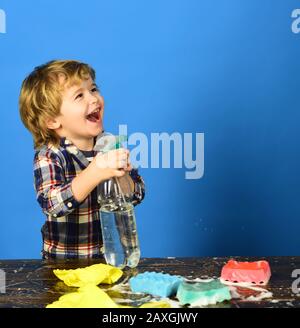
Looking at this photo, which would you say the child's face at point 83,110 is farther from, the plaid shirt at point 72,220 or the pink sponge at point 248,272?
the pink sponge at point 248,272

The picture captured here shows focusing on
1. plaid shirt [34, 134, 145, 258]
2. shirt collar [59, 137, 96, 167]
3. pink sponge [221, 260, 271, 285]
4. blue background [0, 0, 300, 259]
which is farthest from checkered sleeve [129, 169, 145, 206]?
blue background [0, 0, 300, 259]

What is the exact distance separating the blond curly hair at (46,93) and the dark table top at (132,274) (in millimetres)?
413

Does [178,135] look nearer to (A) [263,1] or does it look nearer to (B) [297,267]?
(A) [263,1]

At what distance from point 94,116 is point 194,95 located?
2.47 feet

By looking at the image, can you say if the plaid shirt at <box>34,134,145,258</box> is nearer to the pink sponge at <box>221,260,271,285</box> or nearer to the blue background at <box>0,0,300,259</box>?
the pink sponge at <box>221,260,271,285</box>

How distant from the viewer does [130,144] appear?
2.17 meters

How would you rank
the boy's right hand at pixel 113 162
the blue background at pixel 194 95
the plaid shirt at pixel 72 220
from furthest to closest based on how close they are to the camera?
the blue background at pixel 194 95
the plaid shirt at pixel 72 220
the boy's right hand at pixel 113 162

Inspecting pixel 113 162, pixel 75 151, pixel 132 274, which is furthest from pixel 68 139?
pixel 132 274

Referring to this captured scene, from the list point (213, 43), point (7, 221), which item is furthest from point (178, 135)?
point (7, 221)

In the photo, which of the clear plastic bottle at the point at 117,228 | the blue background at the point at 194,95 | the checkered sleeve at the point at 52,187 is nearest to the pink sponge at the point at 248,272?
the clear plastic bottle at the point at 117,228

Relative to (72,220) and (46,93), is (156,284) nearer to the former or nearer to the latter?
(72,220)

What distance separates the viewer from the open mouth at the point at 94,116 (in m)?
1.52

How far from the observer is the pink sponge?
1096 millimetres

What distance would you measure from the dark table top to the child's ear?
1.37ft
